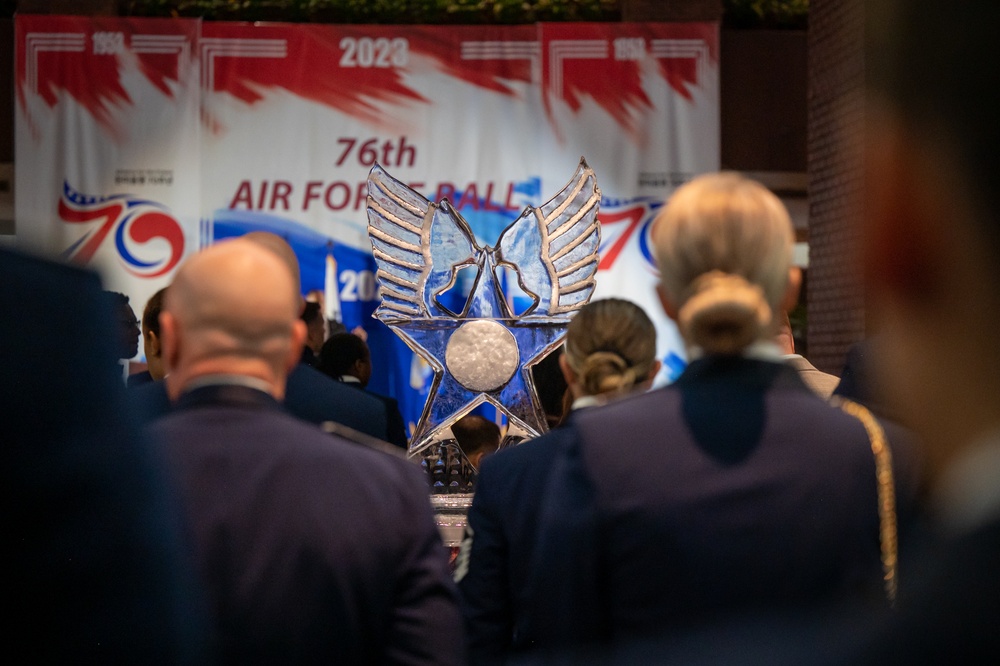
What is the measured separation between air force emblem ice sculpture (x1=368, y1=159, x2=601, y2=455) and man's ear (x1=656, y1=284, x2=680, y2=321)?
7.91 ft

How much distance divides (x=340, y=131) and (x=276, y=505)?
247 inches

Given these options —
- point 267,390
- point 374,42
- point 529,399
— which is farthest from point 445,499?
point 374,42

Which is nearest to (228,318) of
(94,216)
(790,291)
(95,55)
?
(790,291)

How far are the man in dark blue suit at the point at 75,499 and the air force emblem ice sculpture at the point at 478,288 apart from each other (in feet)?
10.9

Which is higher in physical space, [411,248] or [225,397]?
[411,248]

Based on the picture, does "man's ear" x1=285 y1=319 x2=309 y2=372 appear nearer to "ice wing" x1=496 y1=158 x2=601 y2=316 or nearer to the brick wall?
"ice wing" x1=496 y1=158 x2=601 y2=316

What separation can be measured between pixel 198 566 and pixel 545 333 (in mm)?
2706

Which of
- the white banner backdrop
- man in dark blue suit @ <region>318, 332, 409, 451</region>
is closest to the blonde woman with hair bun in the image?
man in dark blue suit @ <region>318, 332, 409, 451</region>

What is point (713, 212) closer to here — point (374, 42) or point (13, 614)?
point (13, 614)

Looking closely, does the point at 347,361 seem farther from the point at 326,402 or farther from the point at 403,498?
the point at 403,498

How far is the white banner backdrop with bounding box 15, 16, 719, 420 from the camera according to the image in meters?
7.29

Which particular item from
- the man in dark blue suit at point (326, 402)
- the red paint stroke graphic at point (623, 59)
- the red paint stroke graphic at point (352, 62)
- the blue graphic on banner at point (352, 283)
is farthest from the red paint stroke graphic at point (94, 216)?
Answer: the man in dark blue suit at point (326, 402)

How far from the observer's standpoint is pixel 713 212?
1461mm

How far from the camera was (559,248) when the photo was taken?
13.5 feet
